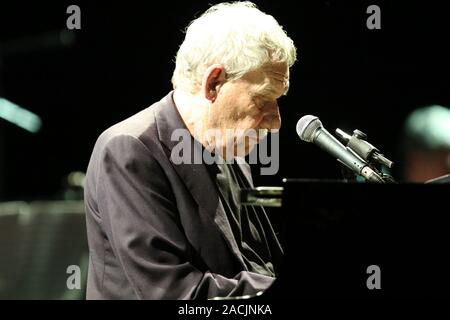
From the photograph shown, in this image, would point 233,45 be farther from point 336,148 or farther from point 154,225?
point 154,225

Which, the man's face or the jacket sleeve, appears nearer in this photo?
the jacket sleeve

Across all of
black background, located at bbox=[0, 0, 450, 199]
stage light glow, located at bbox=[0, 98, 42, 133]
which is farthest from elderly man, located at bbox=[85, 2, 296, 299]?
stage light glow, located at bbox=[0, 98, 42, 133]

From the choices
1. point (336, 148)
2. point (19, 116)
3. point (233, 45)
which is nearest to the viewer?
point (336, 148)

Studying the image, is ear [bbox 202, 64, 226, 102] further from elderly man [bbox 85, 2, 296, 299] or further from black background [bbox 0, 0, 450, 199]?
black background [bbox 0, 0, 450, 199]

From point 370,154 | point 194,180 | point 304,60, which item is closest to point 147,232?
point 194,180

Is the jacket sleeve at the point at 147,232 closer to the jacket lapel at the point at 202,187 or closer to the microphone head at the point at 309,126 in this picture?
the jacket lapel at the point at 202,187

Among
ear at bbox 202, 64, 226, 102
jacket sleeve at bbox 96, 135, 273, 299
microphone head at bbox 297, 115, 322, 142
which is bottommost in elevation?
jacket sleeve at bbox 96, 135, 273, 299

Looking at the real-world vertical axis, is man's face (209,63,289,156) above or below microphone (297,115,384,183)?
above

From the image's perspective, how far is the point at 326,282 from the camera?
150 centimetres

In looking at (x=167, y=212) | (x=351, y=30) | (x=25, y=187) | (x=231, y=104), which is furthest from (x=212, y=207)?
(x=25, y=187)

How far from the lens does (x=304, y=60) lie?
3385 millimetres

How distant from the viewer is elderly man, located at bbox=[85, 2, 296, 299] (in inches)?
67.5

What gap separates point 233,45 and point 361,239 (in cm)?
73

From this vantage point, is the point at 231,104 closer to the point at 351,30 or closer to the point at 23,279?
the point at 351,30
